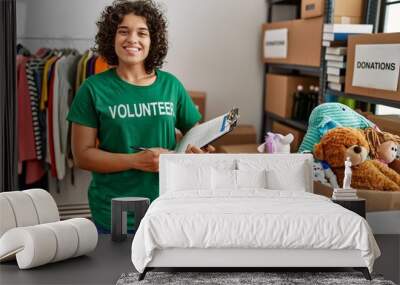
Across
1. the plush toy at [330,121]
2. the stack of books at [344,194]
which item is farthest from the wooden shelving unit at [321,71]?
the stack of books at [344,194]

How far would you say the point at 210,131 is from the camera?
2779 millimetres

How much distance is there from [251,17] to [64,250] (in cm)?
416

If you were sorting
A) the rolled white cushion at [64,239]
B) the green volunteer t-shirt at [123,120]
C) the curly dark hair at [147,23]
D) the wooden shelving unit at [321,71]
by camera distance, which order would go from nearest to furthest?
the rolled white cushion at [64,239] → the green volunteer t-shirt at [123,120] → the curly dark hair at [147,23] → the wooden shelving unit at [321,71]

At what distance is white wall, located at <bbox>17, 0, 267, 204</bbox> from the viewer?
18.7 ft

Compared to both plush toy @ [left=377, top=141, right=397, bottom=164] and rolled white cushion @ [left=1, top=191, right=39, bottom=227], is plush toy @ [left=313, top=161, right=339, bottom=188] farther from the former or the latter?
rolled white cushion @ [left=1, top=191, right=39, bottom=227]

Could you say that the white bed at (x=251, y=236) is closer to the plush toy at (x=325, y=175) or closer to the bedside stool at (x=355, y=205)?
the bedside stool at (x=355, y=205)

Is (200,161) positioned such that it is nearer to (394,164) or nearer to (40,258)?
(40,258)

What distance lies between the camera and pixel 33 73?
5062 millimetres

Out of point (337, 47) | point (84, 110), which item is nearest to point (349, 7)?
point (337, 47)

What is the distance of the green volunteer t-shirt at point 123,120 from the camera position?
2.79m

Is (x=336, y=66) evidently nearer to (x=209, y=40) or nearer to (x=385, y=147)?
(x=385, y=147)

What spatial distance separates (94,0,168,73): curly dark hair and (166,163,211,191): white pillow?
60 cm

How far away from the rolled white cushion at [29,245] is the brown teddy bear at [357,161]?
1440 mm

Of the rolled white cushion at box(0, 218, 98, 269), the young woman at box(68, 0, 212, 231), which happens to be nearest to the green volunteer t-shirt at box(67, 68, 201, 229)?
the young woman at box(68, 0, 212, 231)
